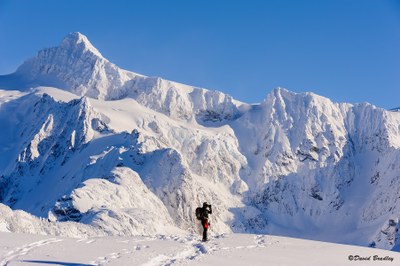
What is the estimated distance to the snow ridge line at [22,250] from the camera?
2791 centimetres

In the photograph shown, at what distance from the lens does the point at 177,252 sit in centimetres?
3136

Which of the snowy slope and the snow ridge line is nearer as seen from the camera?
the snow ridge line

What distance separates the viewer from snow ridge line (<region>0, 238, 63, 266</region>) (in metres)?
27.9

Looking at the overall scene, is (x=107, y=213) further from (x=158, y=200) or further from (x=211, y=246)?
(x=211, y=246)

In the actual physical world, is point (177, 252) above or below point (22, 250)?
above

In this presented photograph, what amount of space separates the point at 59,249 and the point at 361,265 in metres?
15.3

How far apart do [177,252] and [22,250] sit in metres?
7.61

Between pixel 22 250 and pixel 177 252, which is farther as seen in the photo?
pixel 177 252

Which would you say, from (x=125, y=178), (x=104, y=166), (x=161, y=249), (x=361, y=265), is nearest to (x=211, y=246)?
(x=161, y=249)

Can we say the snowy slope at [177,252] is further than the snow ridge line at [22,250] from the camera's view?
Yes

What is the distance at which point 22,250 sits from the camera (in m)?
30.2

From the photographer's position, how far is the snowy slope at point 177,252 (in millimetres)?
29000

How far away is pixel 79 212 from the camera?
138 metres

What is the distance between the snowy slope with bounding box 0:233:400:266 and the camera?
29000mm
